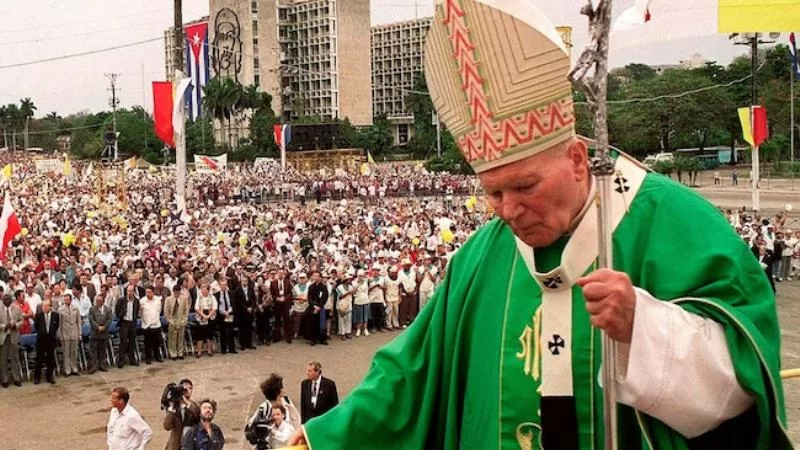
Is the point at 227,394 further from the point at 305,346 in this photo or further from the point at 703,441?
Result: the point at 703,441

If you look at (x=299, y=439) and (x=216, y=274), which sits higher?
(x=299, y=439)

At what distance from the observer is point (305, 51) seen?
11469 centimetres

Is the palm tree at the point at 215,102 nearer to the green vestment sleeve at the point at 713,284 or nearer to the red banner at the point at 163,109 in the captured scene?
the red banner at the point at 163,109

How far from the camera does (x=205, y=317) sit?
14.2 meters

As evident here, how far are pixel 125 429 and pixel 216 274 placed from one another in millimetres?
7443

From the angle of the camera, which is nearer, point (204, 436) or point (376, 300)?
point (204, 436)

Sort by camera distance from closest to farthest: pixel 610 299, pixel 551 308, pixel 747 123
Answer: pixel 610 299, pixel 551 308, pixel 747 123

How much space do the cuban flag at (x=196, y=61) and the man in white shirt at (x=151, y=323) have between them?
11000 mm

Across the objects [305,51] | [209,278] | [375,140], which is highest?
[305,51]

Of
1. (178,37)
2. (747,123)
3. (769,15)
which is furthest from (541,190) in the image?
(178,37)

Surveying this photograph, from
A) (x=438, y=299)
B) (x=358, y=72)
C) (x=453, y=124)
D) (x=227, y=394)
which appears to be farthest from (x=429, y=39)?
(x=358, y=72)

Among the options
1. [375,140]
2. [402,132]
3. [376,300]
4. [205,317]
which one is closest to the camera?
[205,317]

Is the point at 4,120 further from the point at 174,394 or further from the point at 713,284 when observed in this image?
the point at 713,284

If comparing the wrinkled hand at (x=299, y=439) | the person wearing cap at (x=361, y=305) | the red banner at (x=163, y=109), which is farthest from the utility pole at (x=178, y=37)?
the wrinkled hand at (x=299, y=439)
